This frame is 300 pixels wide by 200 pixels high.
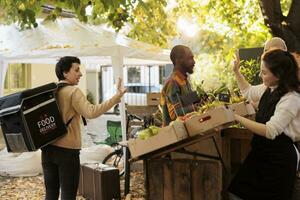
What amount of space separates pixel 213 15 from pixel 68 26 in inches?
120

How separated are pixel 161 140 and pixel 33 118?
104 cm

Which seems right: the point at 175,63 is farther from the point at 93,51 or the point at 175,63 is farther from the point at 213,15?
the point at 213,15

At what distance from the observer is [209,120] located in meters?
2.48

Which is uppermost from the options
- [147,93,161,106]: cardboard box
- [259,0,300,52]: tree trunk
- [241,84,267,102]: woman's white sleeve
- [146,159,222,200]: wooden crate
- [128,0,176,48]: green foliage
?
[128,0,176,48]: green foliage

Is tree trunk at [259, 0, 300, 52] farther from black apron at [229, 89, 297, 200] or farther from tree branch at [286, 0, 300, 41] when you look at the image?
black apron at [229, 89, 297, 200]

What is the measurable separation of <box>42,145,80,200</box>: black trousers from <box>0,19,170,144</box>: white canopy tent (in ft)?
8.36

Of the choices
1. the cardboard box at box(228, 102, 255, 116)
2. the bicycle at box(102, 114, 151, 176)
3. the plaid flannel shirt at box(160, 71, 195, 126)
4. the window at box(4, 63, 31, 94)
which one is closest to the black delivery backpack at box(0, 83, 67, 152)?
the plaid flannel shirt at box(160, 71, 195, 126)

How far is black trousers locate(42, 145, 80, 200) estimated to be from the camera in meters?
3.05

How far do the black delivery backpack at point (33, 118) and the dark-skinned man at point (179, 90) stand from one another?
841mm

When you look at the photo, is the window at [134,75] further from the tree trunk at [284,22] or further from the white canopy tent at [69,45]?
the tree trunk at [284,22]

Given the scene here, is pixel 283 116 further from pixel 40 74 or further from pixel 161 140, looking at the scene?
pixel 40 74

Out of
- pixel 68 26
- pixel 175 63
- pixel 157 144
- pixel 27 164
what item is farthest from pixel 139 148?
pixel 68 26

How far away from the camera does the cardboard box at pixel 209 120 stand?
240 centimetres

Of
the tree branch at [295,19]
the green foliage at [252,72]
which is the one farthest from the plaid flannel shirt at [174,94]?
the green foliage at [252,72]
